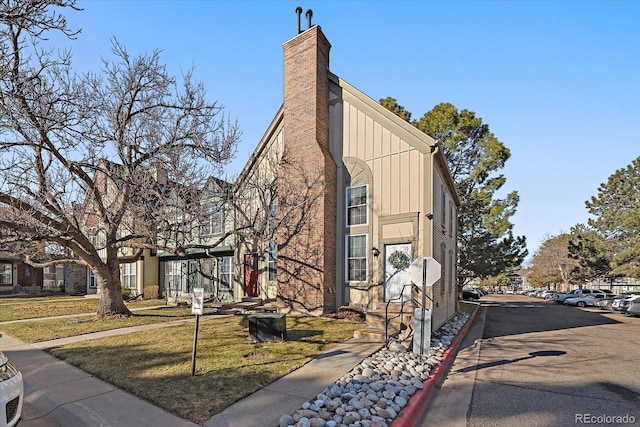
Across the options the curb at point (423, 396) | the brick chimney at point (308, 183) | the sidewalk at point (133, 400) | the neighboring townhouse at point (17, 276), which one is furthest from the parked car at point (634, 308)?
the neighboring townhouse at point (17, 276)

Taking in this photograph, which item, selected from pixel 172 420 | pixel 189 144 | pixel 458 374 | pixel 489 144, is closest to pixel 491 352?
pixel 458 374

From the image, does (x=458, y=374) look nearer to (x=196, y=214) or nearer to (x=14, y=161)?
(x=196, y=214)

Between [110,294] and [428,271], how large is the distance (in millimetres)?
11358

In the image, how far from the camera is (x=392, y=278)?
39.1 feet

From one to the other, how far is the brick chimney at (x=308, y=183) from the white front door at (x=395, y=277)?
6.80 feet

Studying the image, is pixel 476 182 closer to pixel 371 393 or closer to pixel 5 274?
pixel 371 393

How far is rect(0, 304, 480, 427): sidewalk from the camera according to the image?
15.2ft

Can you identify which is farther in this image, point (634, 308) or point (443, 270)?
point (634, 308)

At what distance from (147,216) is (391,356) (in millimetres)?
9456

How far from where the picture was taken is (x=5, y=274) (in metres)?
28.9

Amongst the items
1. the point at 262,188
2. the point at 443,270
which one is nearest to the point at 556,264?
the point at 443,270

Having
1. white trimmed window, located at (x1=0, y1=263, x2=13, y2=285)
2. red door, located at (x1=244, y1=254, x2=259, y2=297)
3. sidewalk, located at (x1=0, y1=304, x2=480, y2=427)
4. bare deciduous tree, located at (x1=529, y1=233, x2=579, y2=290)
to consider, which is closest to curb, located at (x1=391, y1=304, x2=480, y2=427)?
sidewalk, located at (x1=0, y1=304, x2=480, y2=427)

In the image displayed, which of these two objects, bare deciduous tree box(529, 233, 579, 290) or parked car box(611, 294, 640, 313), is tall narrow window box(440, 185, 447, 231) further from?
bare deciduous tree box(529, 233, 579, 290)

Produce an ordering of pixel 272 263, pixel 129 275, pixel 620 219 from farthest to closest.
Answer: pixel 620 219
pixel 129 275
pixel 272 263
